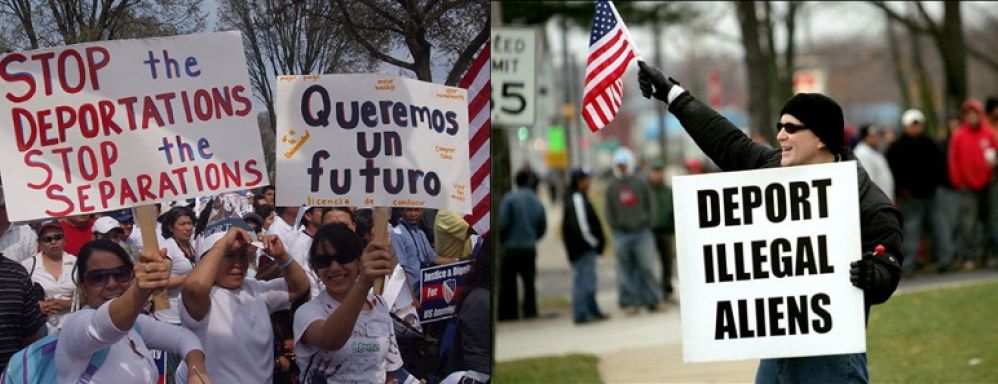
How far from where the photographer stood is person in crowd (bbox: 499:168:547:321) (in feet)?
56.7

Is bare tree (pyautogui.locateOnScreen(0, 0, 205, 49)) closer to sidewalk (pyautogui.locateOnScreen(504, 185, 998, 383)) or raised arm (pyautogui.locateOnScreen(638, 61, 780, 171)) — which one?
raised arm (pyautogui.locateOnScreen(638, 61, 780, 171))

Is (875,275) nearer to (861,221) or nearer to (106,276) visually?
(861,221)

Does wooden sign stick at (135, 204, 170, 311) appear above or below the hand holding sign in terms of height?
above

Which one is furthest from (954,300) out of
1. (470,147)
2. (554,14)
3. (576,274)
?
(470,147)

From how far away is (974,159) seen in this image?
1770 centimetres

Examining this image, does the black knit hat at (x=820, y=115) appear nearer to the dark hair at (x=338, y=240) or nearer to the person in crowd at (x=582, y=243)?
the dark hair at (x=338, y=240)

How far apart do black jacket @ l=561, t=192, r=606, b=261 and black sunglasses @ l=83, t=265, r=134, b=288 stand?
11.4m

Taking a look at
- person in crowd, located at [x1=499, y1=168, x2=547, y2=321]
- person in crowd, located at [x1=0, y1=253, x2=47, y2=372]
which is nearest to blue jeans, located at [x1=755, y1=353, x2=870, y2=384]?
person in crowd, located at [x1=0, y1=253, x2=47, y2=372]

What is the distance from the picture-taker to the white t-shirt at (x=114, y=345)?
570cm

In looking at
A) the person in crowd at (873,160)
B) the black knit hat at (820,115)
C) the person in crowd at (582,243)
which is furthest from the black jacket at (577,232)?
the black knit hat at (820,115)

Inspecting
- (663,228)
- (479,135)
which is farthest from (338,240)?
(663,228)

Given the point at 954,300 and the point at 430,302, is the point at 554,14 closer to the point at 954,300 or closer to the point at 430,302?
the point at 954,300

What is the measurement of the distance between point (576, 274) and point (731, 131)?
10.3 m

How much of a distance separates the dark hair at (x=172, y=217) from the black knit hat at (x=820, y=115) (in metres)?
2.16
